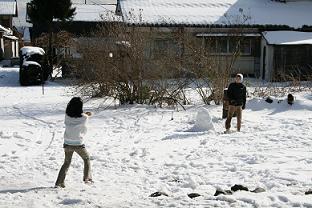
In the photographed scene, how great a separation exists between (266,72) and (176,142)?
16811 mm

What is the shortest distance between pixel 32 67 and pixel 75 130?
18.9 meters

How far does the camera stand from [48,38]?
1217 inches

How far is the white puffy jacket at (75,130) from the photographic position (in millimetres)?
7191

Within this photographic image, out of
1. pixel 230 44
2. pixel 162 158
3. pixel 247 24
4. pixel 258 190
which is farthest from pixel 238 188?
pixel 247 24

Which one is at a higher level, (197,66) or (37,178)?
(197,66)

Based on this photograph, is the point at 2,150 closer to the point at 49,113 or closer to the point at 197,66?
the point at 49,113

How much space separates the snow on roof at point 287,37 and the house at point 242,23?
100mm

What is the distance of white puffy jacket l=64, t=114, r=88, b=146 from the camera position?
7191mm

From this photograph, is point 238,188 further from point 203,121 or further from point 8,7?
point 8,7

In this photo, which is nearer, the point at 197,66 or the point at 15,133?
the point at 15,133

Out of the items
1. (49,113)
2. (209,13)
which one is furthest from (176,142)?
(209,13)

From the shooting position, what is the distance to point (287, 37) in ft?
85.7

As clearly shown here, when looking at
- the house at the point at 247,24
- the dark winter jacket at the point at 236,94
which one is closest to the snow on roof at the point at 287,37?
the house at the point at 247,24

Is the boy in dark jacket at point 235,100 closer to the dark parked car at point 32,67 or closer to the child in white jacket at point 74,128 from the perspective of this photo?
the child in white jacket at point 74,128
